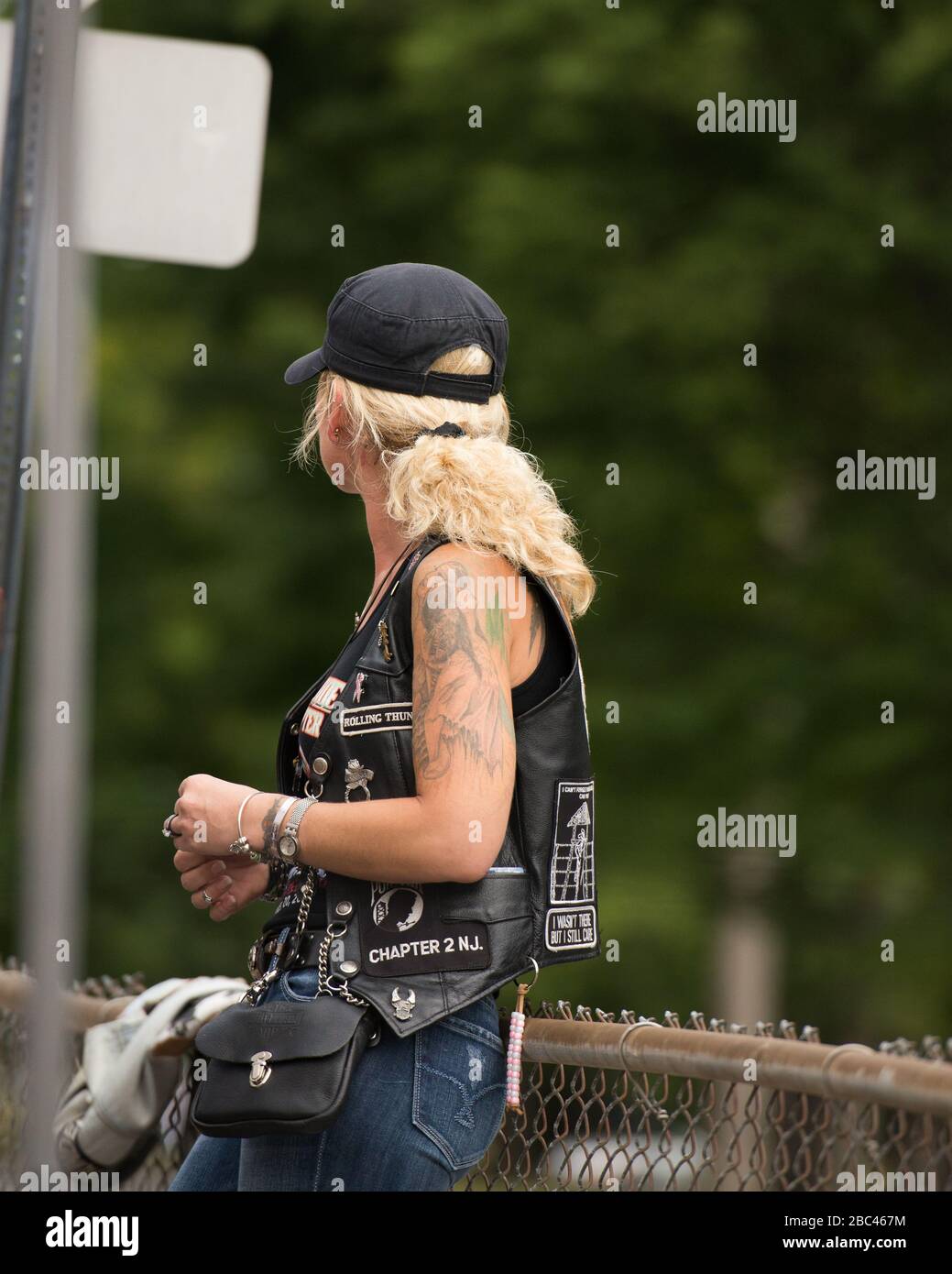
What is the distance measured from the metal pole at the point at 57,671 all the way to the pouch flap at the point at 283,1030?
194 mm

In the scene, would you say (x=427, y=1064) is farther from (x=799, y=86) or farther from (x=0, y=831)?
(x=0, y=831)

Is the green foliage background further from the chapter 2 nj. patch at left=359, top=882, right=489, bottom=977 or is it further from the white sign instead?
the chapter 2 nj. patch at left=359, top=882, right=489, bottom=977

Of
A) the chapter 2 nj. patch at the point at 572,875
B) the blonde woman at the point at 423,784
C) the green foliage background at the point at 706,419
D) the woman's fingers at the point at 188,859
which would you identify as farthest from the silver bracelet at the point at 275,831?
the green foliage background at the point at 706,419

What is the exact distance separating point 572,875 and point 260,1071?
44 centimetres

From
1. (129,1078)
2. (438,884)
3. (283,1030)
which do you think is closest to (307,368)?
(438,884)

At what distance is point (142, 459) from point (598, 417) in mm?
2319

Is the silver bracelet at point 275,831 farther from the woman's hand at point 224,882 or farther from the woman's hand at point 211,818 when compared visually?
the woman's hand at point 224,882

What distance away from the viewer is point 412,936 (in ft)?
6.77

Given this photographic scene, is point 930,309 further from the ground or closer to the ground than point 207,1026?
further from the ground

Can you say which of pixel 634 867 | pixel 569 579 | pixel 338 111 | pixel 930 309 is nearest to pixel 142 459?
pixel 338 111

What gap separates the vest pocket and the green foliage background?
543 cm

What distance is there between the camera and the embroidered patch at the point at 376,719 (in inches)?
82.4

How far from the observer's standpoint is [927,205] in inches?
293

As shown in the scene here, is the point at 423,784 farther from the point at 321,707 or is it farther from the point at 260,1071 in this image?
A: the point at 260,1071
